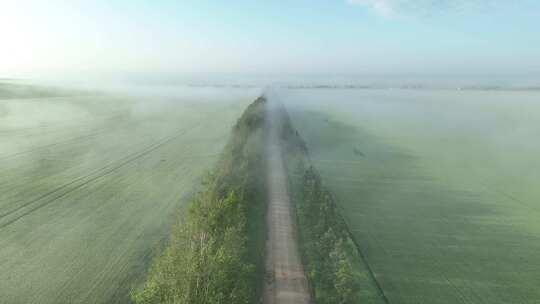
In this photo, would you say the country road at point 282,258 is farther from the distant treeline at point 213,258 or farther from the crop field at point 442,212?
the crop field at point 442,212

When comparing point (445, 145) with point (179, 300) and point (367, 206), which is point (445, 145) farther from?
point (179, 300)

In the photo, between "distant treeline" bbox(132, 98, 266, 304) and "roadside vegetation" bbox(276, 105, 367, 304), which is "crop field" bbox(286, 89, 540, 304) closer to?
"roadside vegetation" bbox(276, 105, 367, 304)

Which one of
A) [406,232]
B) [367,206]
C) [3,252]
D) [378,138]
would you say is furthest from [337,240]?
[378,138]

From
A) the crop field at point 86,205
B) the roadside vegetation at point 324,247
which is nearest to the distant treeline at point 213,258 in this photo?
the roadside vegetation at point 324,247

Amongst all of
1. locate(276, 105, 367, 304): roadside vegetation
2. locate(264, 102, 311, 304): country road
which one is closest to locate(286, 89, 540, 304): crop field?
locate(276, 105, 367, 304): roadside vegetation

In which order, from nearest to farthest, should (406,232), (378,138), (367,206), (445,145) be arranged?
(406,232) < (367,206) < (445,145) < (378,138)
